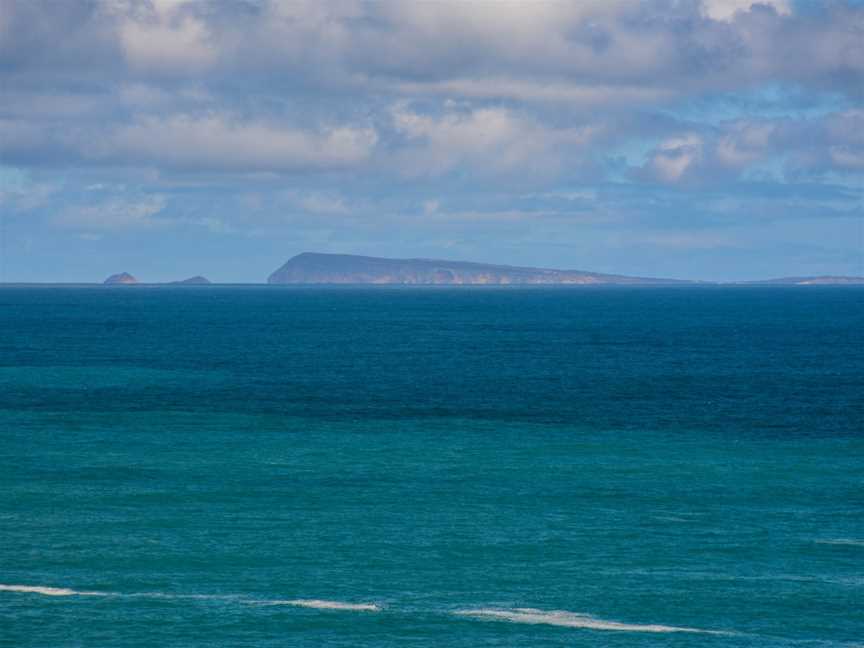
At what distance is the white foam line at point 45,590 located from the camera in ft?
177

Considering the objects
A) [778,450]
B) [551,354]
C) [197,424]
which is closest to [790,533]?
[778,450]

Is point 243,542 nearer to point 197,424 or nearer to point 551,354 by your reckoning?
point 197,424

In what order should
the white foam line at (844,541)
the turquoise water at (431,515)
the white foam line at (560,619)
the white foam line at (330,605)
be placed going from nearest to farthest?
the white foam line at (560,619)
the turquoise water at (431,515)
the white foam line at (330,605)
the white foam line at (844,541)

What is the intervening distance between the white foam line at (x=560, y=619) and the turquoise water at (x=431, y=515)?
5.1 inches

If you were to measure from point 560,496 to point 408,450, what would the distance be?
18313 millimetres

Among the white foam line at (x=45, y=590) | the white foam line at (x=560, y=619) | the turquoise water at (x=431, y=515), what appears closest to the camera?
the white foam line at (x=560, y=619)

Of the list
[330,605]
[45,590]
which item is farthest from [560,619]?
[45,590]

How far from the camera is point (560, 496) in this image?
7312cm

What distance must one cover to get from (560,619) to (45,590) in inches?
886

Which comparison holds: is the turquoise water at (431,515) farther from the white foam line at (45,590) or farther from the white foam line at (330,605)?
the white foam line at (45,590)

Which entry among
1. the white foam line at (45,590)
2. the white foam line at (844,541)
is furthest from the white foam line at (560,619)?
the white foam line at (45,590)

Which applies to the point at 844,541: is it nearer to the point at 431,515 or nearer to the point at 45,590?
the point at 431,515

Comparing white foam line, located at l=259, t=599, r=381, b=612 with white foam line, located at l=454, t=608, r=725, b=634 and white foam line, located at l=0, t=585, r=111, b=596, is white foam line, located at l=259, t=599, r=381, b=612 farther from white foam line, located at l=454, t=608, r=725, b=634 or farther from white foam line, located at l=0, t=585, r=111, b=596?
white foam line, located at l=0, t=585, r=111, b=596

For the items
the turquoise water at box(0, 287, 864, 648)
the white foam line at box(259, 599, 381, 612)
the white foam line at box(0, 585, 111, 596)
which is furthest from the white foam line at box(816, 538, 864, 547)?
the white foam line at box(0, 585, 111, 596)
